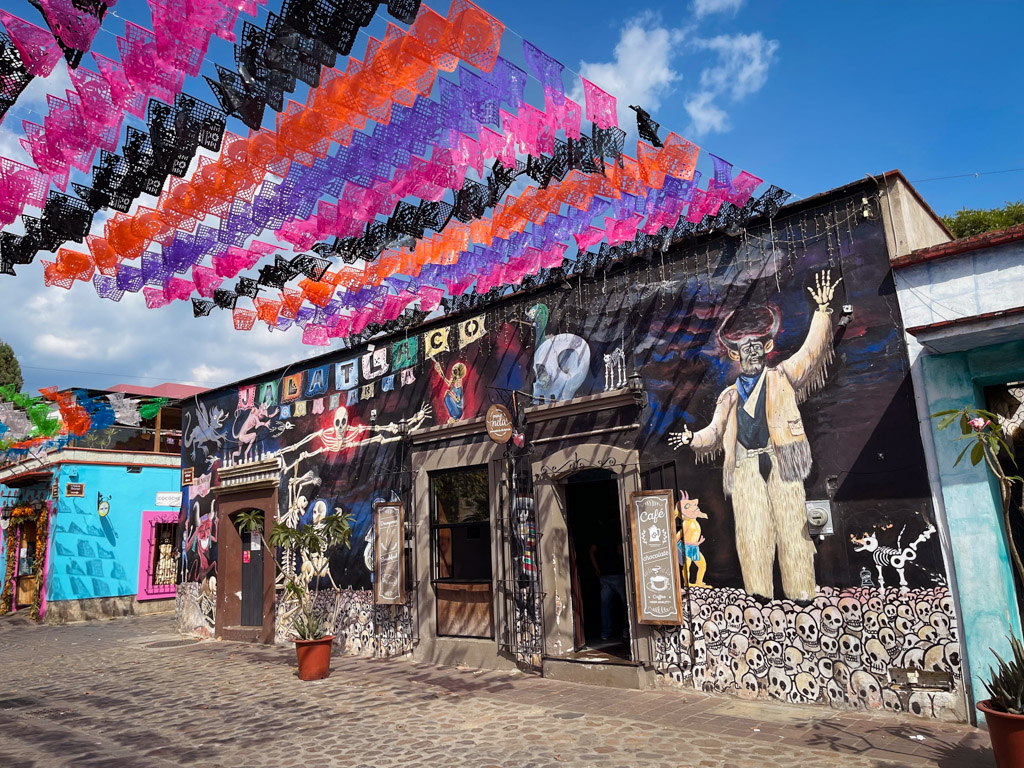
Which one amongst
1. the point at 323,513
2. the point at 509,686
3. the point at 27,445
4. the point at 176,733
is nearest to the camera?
the point at 176,733

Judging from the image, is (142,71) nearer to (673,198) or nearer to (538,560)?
(673,198)

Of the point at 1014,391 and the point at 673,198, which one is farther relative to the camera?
the point at 673,198

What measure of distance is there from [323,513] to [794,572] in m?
8.41

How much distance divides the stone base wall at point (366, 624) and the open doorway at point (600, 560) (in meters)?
2.90

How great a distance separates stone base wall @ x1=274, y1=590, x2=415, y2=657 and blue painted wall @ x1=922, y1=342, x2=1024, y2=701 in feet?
25.1

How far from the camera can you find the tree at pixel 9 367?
30.6 metres

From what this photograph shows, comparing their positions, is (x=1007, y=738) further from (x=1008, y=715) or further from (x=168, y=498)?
(x=168, y=498)

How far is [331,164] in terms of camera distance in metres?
6.39

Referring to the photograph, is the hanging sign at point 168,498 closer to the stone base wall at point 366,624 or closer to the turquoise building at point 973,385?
the stone base wall at point 366,624

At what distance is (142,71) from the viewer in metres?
5.17

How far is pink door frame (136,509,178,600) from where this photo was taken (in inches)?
820

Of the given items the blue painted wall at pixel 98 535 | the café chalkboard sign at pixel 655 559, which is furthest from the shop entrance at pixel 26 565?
the café chalkboard sign at pixel 655 559

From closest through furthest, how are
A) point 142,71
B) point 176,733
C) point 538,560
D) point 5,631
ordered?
point 142,71 → point 176,733 → point 538,560 → point 5,631

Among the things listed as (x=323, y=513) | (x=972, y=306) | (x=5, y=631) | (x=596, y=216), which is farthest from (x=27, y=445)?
(x=972, y=306)
